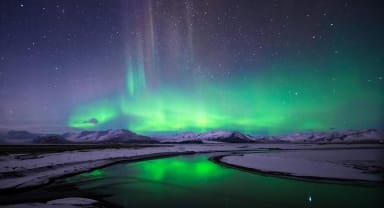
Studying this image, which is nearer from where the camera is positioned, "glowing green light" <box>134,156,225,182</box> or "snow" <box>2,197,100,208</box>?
"snow" <box>2,197,100,208</box>

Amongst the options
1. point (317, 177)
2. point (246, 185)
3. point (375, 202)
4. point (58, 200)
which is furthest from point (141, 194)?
point (317, 177)

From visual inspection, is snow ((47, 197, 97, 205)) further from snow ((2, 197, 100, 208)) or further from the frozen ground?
the frozen ground

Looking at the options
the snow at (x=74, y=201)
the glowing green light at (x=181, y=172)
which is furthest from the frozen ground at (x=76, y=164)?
the snow at (x=74, y=201)

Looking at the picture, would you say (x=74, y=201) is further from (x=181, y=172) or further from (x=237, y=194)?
(x=181, y=172)

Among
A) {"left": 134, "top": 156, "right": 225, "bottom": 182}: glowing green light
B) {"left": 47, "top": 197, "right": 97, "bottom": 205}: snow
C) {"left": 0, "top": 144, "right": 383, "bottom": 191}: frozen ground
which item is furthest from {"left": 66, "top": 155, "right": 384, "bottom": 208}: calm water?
{"left": 0, "top": 144, "right": 383, "bottom": 191}: frozen ground

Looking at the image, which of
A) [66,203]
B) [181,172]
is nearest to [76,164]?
[181,172]

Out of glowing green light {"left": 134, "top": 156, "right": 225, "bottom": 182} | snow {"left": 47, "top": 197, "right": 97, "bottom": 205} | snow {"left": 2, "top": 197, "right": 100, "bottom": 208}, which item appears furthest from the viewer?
glowing green light {"left": 134, "top": 156, "right": 225, "bottom": 182}

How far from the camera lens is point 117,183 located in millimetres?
20766

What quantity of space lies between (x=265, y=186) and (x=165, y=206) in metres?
9.38

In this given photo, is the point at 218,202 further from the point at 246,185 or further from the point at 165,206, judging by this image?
the point at 246,185

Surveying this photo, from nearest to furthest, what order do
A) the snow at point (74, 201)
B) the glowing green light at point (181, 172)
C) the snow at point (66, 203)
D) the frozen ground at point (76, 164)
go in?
the snow at point (66, 203)
the snow at point (74, 201)
the frozen ground at point (76, 164)
the glowing green light at point (181, 172)

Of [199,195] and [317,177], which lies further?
[317,177]

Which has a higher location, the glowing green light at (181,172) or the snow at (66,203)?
the snow at (66,203)

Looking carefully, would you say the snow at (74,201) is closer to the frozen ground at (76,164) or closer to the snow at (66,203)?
the snow at (66,203)
